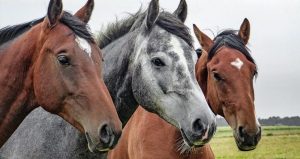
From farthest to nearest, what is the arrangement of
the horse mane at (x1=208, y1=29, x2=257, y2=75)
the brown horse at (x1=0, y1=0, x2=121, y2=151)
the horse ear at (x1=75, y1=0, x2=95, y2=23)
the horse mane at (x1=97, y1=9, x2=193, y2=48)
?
1. the horse mane at (x1=208, y1=29, x2=257, y2=75)
2. the horse mane at (x1=97, y1=9, x2=193, y2=48)
3. the horse ear at (x1=75, y1=0, x2=95, y2=23)
4. the brown horse at (x1=0, y1=0, x2=121, y2=151)

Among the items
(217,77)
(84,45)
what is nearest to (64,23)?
(84,45)

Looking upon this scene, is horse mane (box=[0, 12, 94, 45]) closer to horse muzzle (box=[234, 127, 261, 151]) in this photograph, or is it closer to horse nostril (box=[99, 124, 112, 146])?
horse nostril (box=[99, 124, 112, 146])

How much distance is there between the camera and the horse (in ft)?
19.4

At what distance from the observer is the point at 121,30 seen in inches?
298

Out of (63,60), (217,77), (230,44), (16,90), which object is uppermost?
(63,60)

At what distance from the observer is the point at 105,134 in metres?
4.89

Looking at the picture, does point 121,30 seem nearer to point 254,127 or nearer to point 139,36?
point 139,36

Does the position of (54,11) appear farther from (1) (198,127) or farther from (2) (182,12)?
(2) (182,12)

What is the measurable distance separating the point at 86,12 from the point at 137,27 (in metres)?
1.10

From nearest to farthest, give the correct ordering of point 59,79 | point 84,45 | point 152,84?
point 59,79
point 84,45
point 152,84

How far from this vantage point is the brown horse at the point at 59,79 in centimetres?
501

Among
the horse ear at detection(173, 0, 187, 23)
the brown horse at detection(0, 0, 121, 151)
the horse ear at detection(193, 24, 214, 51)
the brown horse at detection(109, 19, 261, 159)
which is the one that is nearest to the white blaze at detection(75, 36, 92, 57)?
the brown horse at detection(0, 0, 121, 151)

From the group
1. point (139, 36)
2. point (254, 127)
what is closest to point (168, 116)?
point (139, 36)

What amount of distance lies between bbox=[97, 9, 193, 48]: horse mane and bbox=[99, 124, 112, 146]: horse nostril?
6.73ft
